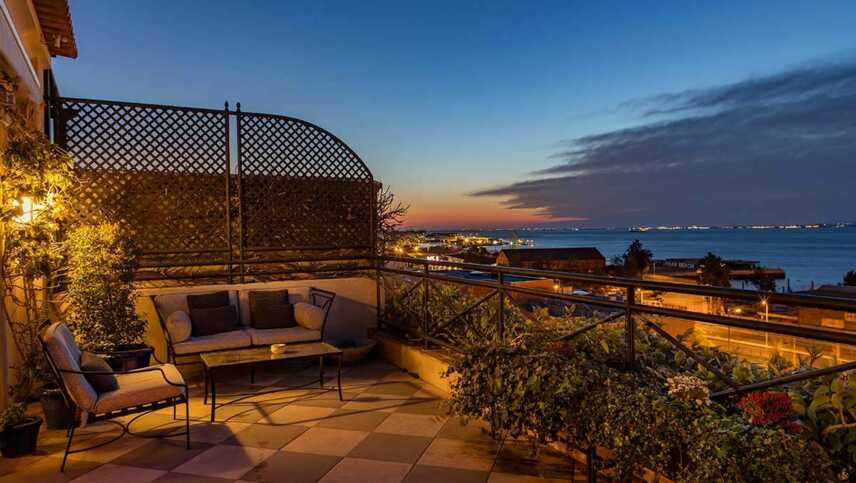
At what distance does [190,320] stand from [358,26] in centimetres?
675

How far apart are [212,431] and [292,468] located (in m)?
0.93

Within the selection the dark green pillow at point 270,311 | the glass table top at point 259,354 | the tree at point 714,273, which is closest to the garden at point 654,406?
the glass table top at point 259,354

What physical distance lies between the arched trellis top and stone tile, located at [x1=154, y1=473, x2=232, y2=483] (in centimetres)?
333

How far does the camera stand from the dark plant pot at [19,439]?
10.5 ft

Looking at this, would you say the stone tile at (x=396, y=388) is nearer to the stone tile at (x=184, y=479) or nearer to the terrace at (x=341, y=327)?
the terrace at (x=341, y=327)

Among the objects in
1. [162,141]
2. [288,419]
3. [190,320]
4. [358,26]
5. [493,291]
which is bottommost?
[288,419]

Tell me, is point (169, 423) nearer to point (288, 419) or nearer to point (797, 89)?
point (288, 419)

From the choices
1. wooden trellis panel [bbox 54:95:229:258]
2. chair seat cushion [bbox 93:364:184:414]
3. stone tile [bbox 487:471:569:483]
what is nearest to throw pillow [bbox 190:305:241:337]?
wooden trellis panel [bbox 54:95:229:258]

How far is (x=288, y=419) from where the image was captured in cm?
390

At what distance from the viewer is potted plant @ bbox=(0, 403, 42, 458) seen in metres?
3.20

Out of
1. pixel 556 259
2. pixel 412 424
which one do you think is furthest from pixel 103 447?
pixel 556 259

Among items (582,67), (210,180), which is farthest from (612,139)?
(210,180)

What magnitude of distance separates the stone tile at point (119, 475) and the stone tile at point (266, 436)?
524 mm

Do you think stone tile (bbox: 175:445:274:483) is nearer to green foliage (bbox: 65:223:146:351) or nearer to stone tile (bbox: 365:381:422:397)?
stone tile (bbox: 365:381:422:397)
